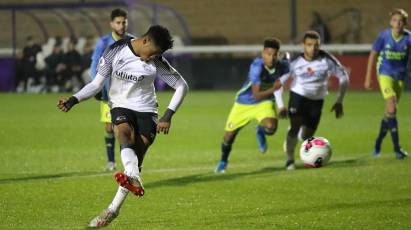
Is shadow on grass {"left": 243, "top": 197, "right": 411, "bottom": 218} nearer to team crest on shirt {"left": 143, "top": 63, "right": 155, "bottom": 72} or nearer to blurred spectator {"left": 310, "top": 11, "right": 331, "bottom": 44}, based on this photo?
team crest on shirt {"left": 143, "top": 63, "right": 155, "bottom": 72}

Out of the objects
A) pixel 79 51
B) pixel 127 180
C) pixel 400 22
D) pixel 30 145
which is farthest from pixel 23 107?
pixel 127 180

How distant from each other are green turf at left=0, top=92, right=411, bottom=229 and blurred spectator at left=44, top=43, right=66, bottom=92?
10.3 m

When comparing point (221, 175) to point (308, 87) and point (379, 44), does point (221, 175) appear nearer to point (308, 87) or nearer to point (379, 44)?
point (308, 87)

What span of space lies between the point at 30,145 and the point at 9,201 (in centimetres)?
645

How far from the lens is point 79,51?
3200cm

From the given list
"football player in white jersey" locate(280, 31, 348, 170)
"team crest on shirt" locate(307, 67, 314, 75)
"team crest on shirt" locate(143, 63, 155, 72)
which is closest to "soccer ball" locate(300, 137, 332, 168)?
"football player in white jersey" locate(280, 31, 348, 170)

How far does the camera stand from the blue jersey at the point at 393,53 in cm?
1555

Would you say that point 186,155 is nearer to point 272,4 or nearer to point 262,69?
point 262,69

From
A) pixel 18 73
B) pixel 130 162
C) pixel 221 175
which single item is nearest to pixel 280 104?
pixel 221 175

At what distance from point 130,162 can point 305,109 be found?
19.3ft

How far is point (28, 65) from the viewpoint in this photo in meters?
32.3

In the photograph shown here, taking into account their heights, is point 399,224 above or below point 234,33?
above

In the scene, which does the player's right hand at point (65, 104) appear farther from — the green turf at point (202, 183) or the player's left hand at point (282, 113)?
the player's left hand at point (282, 113)

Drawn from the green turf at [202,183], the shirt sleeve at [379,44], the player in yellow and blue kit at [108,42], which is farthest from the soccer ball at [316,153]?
the shirt sleeve at [379,44]
